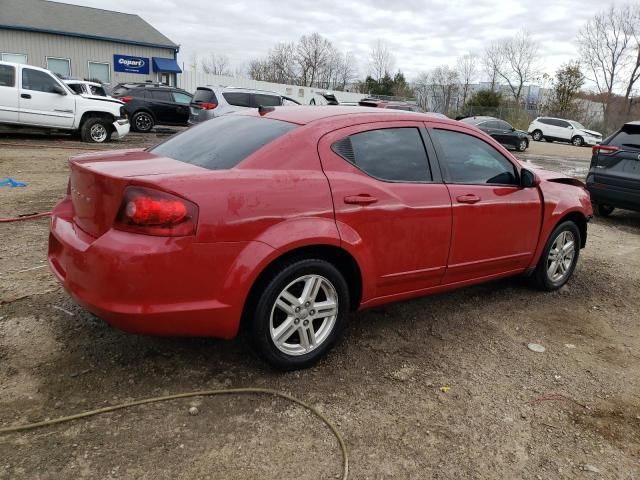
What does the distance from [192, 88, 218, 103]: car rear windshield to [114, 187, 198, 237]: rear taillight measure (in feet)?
41.5

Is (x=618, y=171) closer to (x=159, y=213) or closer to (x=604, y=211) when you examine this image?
(x=604, y=211)

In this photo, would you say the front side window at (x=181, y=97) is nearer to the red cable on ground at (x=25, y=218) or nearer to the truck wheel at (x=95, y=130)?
the truck wheel at (x=95, y=130)

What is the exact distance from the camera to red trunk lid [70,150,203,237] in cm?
272

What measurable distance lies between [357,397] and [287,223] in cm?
105

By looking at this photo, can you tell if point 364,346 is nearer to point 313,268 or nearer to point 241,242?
point 313,268

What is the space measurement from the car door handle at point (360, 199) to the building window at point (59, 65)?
31804 millimetres

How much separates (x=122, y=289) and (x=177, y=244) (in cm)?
34

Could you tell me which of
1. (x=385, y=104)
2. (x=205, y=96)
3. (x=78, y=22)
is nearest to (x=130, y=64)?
(x=78, y=22)

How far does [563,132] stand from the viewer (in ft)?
110

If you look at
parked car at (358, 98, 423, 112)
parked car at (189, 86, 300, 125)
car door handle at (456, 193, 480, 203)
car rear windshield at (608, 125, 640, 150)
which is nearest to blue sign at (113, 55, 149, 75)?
parked car at (358, 98, 423, 112)

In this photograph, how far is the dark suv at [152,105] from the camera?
1780 cm

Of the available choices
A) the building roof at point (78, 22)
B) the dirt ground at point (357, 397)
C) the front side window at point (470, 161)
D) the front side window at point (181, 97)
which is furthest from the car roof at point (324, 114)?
the building roof at point (78, 22)

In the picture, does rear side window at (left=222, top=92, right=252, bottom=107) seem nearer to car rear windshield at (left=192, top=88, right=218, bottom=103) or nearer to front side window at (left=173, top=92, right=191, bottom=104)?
car rear windshield at (left=192, top=88, right=218, bottom=103)

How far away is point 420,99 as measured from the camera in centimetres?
5312
